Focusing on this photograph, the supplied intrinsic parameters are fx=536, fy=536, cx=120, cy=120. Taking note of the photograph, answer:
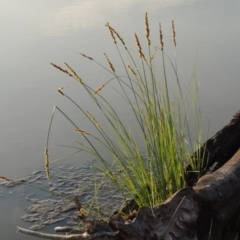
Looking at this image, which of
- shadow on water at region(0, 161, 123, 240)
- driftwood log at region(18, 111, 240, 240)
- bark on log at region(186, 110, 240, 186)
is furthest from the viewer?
shadow on water at region(0, 161, 123, 240)

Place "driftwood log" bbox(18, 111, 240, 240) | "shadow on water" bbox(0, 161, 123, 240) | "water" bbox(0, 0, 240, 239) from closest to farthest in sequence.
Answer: "driftwood log" bbox(18, 111, 240, 240), "shadow on water" bbox(0, 161, 123, 240), "water" bbox(0, 0, 240, 239)

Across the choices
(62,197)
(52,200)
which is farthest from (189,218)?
(52,200)

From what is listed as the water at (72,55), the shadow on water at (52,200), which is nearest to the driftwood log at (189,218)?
the shadow on water at (52,200)

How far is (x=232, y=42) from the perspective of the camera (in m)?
4.95

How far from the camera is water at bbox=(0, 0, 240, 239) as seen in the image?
128 inches

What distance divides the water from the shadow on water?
3cm

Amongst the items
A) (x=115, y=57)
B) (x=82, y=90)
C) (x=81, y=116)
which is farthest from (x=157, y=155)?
(x=115, y=57)

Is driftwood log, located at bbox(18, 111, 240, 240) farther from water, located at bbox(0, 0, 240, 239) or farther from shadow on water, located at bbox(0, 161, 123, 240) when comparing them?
water, located at bbox(0, 0, 240, 239)

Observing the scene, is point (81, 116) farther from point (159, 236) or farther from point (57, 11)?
point (57, 11)

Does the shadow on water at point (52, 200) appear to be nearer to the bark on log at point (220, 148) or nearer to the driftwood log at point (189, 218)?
the bark on log at point (220, 148)

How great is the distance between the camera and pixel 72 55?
4598mm

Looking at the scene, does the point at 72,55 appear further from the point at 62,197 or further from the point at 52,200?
the point at 62,197

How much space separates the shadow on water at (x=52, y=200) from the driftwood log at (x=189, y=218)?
2.09 ft

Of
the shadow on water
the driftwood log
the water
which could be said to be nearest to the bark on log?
the driftwood log
